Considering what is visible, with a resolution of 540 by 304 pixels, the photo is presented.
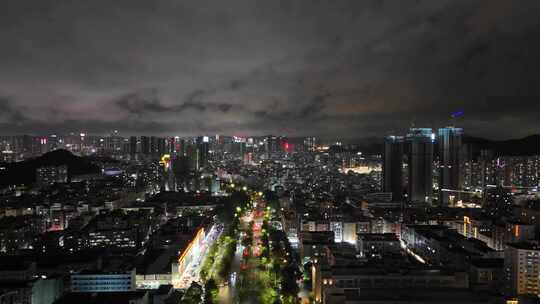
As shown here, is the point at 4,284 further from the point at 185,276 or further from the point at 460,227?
the point at 460,227

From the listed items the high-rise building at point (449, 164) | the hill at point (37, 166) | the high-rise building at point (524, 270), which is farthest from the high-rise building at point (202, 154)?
the high-rise building at point (524, 270)

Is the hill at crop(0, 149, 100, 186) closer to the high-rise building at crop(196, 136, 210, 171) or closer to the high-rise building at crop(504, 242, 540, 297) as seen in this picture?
the high-rise building at crop(196, 136, 210, 171)

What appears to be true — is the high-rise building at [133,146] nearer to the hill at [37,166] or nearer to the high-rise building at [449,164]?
the hill at [37,166]

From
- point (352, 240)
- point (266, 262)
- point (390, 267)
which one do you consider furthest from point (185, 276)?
point (352, 240)

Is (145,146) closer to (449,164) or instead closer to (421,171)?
(421,171)

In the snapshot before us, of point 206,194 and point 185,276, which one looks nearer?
point 185,276
